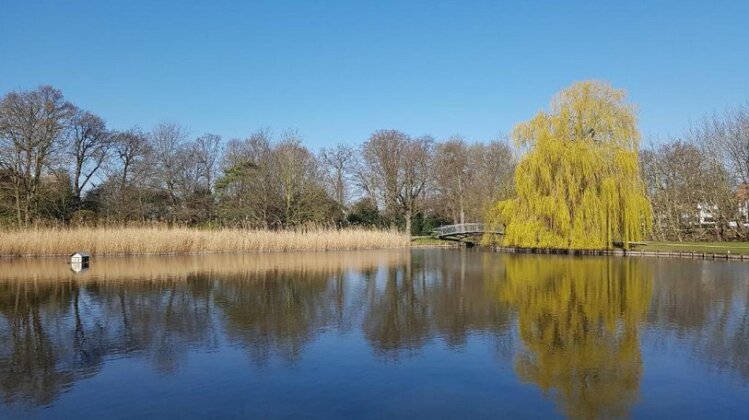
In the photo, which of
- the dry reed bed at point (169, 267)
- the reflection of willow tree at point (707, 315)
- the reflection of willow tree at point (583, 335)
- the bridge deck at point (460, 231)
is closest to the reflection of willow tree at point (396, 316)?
the reflection of willow tree at point (583, 335)

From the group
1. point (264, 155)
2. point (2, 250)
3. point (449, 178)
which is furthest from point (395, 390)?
point (449, 178)

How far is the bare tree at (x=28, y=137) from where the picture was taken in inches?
1054

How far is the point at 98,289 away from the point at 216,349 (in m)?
6.99

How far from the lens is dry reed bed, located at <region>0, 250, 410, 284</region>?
15344 mm

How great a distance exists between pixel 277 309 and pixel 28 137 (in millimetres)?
23238

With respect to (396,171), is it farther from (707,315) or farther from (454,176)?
(707,315)

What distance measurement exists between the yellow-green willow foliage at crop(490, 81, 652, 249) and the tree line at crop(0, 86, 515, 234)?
6215 millimetres

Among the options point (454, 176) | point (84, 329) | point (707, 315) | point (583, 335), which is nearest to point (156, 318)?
point (84, 329)

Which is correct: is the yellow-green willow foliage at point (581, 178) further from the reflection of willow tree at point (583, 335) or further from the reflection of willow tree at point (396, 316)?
the reflection of willow tree at point (396, 316)

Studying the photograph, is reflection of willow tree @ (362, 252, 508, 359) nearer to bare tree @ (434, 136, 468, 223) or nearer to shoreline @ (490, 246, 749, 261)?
shoreline @ (490, 246, 749, 261)

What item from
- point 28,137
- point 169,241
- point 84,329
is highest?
point 28,137

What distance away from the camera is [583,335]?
8.01 metres

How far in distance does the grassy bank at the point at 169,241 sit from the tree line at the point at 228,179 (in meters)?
2.99

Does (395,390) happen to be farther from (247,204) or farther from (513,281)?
(247,204)
